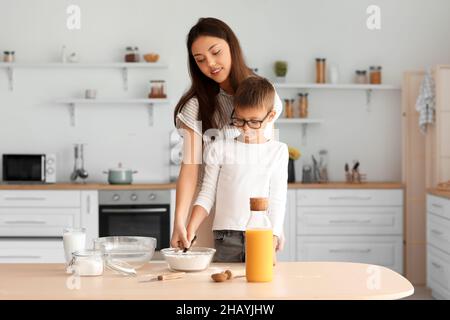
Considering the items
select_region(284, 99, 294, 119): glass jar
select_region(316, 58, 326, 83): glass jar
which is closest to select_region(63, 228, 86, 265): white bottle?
select_region(284, 99, 294, 119): glass jar

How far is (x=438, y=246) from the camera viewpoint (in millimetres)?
4703

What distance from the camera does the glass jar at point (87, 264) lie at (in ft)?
6.30

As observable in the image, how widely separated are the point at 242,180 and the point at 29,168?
3651 mm

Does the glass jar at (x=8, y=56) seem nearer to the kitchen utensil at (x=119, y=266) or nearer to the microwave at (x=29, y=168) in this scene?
the microwave at (x=29, y=168)

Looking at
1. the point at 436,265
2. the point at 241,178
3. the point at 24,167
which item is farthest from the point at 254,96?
the point at 24,167

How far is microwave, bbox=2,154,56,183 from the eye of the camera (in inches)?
215

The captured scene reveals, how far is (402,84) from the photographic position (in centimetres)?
548

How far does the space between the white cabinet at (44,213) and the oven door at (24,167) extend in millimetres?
293

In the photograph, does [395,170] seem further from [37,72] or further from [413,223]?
[37,72]

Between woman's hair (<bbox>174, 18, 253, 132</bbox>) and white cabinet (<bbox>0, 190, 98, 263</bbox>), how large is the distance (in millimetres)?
2871

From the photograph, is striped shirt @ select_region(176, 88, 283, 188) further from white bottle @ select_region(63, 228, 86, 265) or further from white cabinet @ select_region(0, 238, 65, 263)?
white cabinet @ select_region(0, 238, 65, 263)

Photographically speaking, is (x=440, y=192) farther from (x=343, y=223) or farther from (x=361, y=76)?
(x=361, y=76)

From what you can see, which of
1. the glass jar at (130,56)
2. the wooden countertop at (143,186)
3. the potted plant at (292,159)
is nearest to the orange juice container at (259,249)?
the wooden countertop at (143,186)
